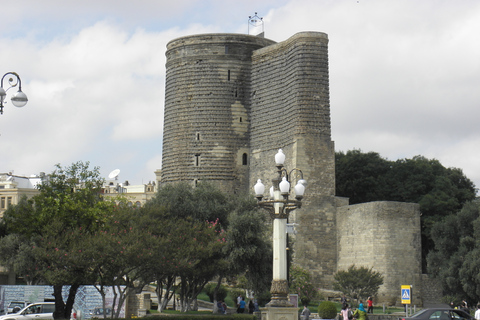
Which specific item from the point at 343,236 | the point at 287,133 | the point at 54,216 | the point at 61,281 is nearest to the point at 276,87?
the point at 287,133

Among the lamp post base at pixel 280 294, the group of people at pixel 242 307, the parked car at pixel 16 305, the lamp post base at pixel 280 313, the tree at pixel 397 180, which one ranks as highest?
the tree at pixel 397 180

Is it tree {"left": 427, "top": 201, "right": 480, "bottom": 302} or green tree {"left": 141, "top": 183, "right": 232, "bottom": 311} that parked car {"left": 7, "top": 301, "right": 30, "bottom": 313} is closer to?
green tree {"left": 141, "top": 183, "right": 232, "bottom": 311}

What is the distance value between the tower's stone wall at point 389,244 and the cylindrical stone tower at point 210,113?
9.15 metres

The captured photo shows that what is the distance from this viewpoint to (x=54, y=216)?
Answer: 32844 mm

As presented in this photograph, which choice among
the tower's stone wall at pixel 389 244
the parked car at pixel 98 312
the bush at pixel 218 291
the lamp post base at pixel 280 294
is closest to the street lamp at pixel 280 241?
the lamp post base at pixel 280 294

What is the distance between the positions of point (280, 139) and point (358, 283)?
36.1ft

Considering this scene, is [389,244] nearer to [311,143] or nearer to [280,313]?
[311,143]

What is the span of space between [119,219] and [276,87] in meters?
19.0

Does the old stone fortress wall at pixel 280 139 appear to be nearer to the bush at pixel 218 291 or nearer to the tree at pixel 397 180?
the bush at pixel 218 291

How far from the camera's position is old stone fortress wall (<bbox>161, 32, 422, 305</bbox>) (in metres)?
40.7

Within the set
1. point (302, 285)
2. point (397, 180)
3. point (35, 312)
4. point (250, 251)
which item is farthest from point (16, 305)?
point (397, 180)

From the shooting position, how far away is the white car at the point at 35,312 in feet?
83.5

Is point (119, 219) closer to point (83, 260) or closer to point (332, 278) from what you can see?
point (83, 260)

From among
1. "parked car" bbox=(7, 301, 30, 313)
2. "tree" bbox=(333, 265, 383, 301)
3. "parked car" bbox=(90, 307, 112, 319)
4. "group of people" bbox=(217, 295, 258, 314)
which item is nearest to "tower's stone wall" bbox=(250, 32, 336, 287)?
"tree" bbox=(333, 265, 383, 301)
